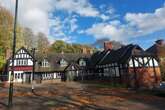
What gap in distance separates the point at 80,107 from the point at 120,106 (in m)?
3.91

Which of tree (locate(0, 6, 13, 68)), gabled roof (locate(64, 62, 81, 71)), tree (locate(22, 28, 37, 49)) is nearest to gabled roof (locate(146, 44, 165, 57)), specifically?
gabled roof (locate(64, 62, 81, 71))

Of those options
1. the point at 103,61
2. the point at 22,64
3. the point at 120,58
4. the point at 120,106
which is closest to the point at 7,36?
the point at 22,64

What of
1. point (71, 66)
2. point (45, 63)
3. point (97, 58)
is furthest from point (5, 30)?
point (97, 58)

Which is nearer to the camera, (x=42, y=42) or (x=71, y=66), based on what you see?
(x=71, y=66)

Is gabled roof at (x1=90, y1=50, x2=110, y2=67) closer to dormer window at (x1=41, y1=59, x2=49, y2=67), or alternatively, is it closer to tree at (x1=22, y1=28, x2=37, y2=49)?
dormer window at (x1=41, y1=59, x2=49, y2=67)

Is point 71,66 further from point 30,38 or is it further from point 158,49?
point 30,38

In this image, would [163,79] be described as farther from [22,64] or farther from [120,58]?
[22,64]

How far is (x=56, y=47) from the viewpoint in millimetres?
82062

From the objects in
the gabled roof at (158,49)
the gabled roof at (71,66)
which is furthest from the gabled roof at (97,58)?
the gabled roof at (158,49)

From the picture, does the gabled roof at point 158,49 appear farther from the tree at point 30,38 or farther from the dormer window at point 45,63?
the tree at point 30,38

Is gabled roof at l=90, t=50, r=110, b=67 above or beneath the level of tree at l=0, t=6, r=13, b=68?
beneath

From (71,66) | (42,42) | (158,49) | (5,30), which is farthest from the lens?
(42,42)

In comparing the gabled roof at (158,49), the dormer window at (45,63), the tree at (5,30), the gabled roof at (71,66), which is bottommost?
the gabled roof at (71,66)

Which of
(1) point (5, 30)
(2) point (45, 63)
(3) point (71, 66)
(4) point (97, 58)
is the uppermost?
(1) point (5, 30)
